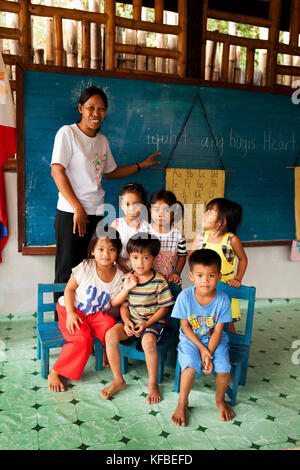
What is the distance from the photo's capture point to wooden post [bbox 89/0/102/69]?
9.87ft

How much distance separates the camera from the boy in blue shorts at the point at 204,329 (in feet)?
6.48

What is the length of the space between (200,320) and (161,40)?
91.2 inches

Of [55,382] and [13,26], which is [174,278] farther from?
[13,26]

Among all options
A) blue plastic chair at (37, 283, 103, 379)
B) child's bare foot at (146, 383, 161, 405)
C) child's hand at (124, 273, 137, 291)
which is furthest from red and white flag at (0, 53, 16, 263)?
child's bare foot at (146, 383, 161, 405)

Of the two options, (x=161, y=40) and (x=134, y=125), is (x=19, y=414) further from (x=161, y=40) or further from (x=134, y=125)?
(x=161, y=40)

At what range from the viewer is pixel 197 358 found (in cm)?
201

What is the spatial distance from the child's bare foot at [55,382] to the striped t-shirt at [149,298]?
518 millimetres

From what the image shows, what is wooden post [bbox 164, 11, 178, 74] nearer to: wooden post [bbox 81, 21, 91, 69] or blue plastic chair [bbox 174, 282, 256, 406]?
wooden post [bbox 81, 21, 91, 69]

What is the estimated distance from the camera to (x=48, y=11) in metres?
2.79

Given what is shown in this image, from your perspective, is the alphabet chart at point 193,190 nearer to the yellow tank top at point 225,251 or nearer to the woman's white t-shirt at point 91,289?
the yellow tank top at point 225,251

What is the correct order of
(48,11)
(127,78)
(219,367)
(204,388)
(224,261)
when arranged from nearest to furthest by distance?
(219,367) < (204,388) < (224,261) < (48,11) < (127,78)

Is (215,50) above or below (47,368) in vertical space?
above

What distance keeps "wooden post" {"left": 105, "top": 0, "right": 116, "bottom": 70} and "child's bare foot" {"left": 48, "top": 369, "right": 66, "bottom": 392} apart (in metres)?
2.17

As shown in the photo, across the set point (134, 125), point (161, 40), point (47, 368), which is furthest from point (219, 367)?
point (161, 40)
